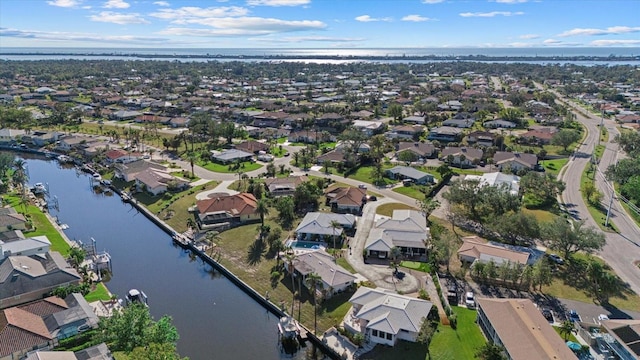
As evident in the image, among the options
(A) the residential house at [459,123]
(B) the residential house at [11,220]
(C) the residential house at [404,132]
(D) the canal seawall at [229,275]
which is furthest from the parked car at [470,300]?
→ (A) the residential house at [459,123]

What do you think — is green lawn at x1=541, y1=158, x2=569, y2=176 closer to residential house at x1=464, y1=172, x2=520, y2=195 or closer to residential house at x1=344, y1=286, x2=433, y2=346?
residential house at x1=464, y1=172, x2=520, y2=195

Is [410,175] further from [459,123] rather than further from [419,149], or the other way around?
[459,123]

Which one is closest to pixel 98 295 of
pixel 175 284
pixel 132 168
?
pixel 175 284

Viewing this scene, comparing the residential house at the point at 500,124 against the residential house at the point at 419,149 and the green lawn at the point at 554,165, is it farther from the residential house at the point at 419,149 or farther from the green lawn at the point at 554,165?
the residential house at the point at 419,149

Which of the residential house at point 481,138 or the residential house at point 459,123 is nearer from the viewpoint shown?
the residential house at point 481,138

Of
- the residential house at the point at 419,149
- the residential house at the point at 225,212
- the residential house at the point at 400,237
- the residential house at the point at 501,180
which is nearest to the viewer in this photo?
the residential house at the point at 400,237

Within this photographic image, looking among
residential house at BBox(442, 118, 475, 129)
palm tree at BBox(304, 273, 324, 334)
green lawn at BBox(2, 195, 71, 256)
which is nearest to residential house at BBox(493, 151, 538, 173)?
residential house at BBox(442, 118, 475, 129)
